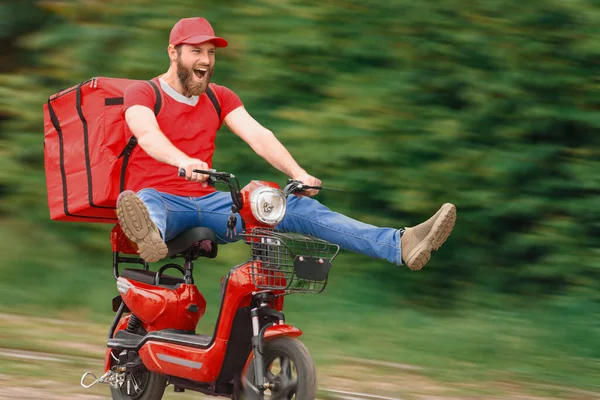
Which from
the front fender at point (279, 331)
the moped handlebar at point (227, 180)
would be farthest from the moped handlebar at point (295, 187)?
the front fender at point (279, 331)

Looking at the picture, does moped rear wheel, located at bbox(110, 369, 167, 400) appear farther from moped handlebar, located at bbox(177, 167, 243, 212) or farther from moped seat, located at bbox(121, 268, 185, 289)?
moped handlebar, located at bbox(177, 167, 243, 212)

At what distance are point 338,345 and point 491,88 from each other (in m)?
2.41

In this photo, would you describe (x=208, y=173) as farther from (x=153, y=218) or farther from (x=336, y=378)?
(x=336, y=378)

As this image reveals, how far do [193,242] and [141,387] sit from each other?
959 mm

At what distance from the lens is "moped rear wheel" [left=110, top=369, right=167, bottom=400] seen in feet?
17.5

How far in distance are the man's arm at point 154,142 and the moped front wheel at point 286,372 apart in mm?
810

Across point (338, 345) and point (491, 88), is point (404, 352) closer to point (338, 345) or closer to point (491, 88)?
point (338, 345)

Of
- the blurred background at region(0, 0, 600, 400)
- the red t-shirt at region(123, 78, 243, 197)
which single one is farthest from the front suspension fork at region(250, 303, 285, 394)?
the blurred background at region(0, 0, 600, 400)

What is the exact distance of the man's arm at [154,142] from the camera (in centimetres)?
447

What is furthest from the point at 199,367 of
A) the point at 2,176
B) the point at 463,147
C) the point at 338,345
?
the point at 2,176

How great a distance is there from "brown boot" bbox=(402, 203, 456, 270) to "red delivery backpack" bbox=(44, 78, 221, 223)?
48.8 inches

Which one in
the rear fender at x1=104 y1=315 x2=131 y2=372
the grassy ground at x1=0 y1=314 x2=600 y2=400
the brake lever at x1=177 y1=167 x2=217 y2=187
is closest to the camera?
the brake lever at x1=177 y1=167 x2=217 y2=187

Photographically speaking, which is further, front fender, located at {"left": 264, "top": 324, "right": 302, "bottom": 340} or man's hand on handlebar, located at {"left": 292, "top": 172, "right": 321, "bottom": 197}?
man's hand on handlebar, located at {"left": 292, "top": 172, "right": 321, "bottom": 197}

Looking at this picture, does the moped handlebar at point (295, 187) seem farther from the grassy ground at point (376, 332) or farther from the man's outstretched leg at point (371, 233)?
the grassy ground at point (376, 332)
